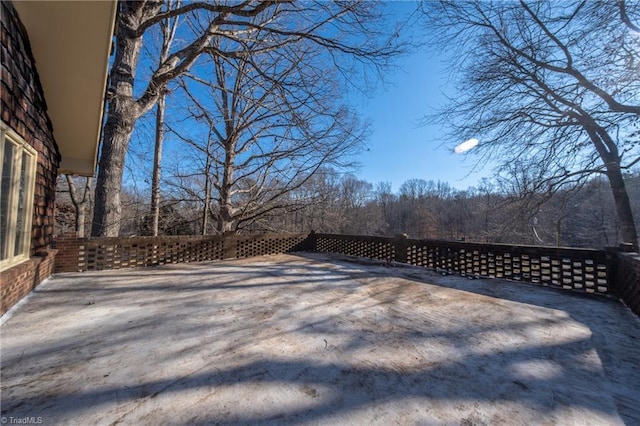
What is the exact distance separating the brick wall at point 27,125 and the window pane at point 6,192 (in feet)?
0.59

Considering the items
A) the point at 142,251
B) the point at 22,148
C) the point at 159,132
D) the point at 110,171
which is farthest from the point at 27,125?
the point at 159,132

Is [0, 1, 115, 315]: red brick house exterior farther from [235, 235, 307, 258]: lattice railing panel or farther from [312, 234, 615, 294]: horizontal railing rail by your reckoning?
[312, 234, 615, 294]: horizontal railing rail

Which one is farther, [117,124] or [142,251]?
[142,251]

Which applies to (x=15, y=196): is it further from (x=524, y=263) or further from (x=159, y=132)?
(x=159, y=132)

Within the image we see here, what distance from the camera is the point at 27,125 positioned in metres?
3.22

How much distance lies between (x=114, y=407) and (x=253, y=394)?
75 centimetres

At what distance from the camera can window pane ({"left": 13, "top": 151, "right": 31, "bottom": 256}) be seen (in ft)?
10.5

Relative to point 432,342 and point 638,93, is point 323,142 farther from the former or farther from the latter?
point 432,342

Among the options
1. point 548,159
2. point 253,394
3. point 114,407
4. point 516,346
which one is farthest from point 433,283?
point 548,159

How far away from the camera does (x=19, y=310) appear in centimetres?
311

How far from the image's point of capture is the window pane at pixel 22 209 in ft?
10.5

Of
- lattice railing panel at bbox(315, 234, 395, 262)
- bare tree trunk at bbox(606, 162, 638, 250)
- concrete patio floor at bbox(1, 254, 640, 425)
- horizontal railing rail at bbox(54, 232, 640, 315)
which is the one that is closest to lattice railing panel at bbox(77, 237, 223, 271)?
horizontal railing rail at bbox(54, 232, 640, 315)

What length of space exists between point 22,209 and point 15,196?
1.23ft

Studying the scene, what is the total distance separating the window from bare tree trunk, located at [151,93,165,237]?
6.92m
